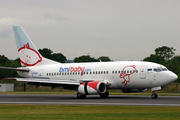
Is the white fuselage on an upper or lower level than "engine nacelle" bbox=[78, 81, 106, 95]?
upper

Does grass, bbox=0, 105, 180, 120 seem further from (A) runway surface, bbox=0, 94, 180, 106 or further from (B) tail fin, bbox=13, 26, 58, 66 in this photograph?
(B) tail fin, bbox=13, 26, 58, 66

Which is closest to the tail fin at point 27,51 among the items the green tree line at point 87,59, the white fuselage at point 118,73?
the white fuselage at point 118,73

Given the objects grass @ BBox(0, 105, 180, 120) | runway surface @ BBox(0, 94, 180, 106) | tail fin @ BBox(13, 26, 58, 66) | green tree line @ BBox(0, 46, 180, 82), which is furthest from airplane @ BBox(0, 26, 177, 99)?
green tree line @ BBox(0, 46, 180, 82)

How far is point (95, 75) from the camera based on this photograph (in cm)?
4175

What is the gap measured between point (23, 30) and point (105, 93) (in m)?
17.1

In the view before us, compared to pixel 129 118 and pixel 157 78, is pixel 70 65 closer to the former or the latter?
pixel 157 78

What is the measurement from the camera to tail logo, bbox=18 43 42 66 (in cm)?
4894

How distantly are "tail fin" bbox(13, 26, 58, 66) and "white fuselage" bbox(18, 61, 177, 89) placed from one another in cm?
277

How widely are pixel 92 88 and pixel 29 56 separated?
1501 cm

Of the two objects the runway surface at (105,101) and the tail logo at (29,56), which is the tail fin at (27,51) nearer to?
the tail logo at (29,56)

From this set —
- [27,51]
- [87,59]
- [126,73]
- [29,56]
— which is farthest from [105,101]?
[87,59]

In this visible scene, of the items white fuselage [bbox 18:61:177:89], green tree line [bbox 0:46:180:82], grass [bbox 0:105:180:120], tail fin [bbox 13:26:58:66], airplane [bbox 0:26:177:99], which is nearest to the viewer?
grass [bbox 0:105:180:120]

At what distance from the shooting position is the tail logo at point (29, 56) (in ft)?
161

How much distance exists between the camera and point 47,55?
154m
